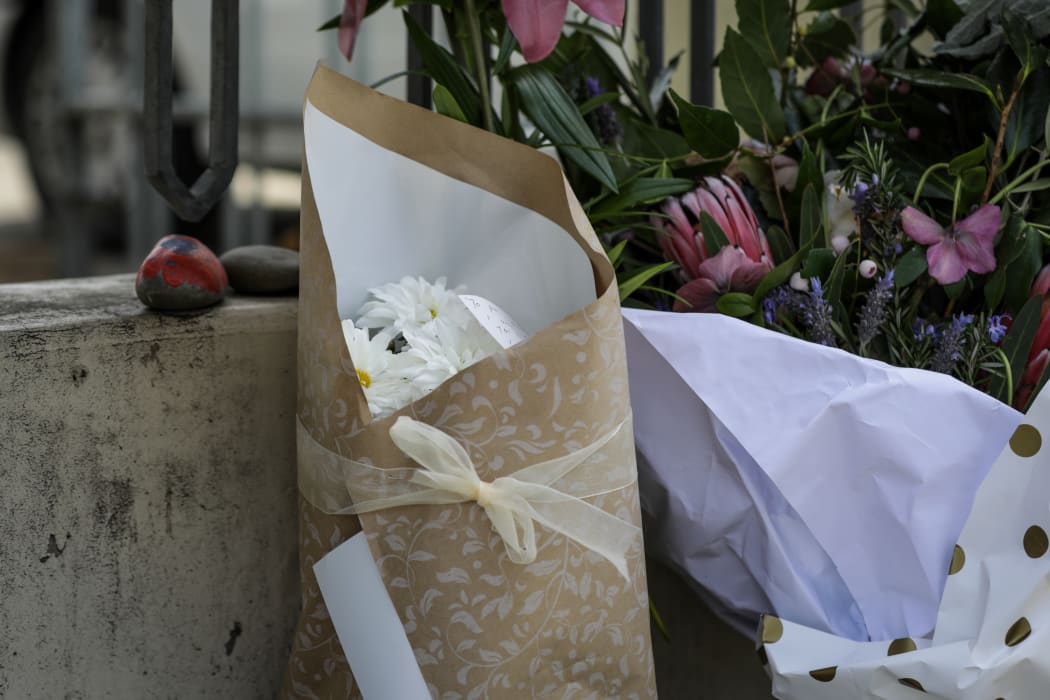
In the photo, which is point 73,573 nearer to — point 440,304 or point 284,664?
point 284,664

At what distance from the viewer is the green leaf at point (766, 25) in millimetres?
901

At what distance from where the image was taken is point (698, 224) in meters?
0.84

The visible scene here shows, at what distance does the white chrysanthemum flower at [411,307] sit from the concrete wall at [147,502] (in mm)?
170

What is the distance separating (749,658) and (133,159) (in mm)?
3263

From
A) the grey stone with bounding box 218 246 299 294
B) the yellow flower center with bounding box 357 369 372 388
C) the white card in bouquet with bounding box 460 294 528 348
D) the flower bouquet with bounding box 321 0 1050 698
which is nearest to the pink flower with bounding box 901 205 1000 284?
the flower bouquet with bounding box 321 0 1050 698

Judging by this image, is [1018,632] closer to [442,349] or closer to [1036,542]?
[1036,542]

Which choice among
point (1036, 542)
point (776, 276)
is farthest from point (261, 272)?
point (1036, 542)

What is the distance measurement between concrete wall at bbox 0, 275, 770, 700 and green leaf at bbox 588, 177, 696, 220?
289 millimetres

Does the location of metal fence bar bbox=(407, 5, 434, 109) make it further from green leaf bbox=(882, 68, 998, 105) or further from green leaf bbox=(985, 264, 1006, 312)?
green leaf bbox=(985, 264, 1006, 312)

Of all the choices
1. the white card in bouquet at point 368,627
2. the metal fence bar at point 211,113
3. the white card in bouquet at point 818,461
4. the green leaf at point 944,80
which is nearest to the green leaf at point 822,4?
the green leaf at point 944,80

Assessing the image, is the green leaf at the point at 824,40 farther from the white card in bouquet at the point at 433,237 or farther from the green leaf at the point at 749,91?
the white card in bouquet at the point at 433,237

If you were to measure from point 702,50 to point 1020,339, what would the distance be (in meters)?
0.58

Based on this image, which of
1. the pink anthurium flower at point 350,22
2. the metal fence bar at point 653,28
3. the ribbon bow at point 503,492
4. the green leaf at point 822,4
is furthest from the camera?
the metal fence bar at point 653,28

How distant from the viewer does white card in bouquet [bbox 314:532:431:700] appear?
636 mm
